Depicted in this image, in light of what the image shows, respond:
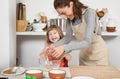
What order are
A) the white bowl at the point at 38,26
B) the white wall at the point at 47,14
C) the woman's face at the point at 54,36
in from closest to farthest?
the woman's face at the point at 54,36
the white bowl at the point at 38,26
the white wall at the point at 47,14

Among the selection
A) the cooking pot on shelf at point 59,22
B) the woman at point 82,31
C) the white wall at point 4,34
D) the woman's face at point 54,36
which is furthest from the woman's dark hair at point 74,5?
the cooking pot on shelf at point 59,22

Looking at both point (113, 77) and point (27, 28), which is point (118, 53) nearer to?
point (27, 28)

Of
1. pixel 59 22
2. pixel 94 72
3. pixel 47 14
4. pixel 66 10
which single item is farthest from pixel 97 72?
pixel 47 14

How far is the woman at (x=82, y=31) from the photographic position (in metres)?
1.41

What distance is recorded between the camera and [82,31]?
178 centimetres

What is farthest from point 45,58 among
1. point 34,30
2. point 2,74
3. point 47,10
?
point 47,10

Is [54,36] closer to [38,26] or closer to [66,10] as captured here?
[38,26]

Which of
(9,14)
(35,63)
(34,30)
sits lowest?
(35,63)

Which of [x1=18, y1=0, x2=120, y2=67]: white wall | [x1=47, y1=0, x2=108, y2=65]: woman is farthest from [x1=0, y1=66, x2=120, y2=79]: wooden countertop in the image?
[x1=18, y1=0, x2=120, y2=67]: white wall

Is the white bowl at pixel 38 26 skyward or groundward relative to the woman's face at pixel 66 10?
groundward

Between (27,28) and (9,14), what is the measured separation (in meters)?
0.52

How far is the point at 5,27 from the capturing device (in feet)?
7.18

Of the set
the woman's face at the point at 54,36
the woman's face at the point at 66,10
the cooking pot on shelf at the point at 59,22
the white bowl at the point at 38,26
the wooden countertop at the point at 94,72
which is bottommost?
the wooden countertop at the point at 94,72

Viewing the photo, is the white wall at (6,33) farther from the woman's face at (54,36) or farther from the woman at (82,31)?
the woman at (82,31)
